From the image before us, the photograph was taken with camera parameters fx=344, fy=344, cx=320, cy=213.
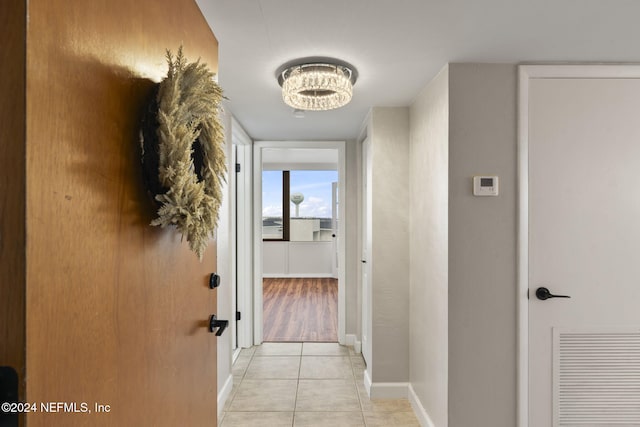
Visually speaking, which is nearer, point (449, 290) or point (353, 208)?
point (449, 290)

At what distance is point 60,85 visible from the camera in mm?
577

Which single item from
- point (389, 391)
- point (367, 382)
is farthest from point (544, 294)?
point (367, 382)

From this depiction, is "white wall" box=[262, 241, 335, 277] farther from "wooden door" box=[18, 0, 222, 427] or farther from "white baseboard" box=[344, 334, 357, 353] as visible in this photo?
"wooden door" box=[18, 0, 222, 427]

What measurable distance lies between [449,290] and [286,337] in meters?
2.53

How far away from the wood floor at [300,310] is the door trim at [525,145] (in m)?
2.33

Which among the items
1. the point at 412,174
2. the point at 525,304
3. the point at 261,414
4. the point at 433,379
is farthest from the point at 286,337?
the point at 525,304

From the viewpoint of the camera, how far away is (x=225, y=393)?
2.60m

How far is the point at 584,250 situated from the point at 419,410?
1453mm

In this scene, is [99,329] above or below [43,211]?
below

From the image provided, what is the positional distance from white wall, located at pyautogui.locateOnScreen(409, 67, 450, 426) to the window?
495 centimetres

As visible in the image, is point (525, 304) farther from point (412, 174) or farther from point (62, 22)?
point (62, 22)

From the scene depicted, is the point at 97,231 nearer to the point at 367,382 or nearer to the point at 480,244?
the point at 480,244

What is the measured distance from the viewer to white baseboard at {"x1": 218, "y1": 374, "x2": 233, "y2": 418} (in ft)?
8.06

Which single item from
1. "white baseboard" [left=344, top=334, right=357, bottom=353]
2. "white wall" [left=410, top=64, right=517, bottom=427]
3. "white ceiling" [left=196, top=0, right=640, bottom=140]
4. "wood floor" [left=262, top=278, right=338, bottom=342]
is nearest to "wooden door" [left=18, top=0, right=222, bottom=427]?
"white ceiling" [left=196, top=0, right=640, bottom=140]
